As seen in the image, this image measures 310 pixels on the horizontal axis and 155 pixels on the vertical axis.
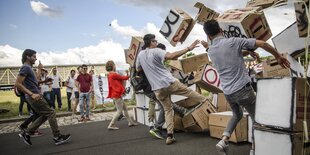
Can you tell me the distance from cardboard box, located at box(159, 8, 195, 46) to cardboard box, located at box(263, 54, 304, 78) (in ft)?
5.91

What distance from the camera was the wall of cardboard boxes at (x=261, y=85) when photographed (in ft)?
10.9

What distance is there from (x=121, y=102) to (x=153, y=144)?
8.16 ft

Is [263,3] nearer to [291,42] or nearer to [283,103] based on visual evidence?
[291,42]

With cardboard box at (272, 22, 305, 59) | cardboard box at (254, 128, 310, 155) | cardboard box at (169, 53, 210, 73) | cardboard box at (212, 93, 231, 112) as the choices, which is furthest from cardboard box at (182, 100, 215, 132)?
cardboard box at (254, 128, 310, 155)

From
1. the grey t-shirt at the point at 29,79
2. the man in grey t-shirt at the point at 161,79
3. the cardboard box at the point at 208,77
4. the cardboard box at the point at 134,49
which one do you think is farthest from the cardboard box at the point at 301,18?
the grey t-shirt at the point at 29,79

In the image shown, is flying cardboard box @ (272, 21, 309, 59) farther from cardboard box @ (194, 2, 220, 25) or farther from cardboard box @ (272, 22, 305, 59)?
cardboard box @ (194, 2, 220, 25)

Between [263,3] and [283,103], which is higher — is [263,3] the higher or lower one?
the higher one

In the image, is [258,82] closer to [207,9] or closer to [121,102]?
[207,9]

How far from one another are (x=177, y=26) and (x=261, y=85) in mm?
2757

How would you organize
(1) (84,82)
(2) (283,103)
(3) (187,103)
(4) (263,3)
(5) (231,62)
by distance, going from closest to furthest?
(2) (283,103) → (5) (231,62) → (4) (263,3) → (3) (187,103) → (1) (84,82)

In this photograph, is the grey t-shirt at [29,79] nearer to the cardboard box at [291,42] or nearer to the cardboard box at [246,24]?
the cardboard box at [246,24]

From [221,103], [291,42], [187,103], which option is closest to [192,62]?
[187,103]

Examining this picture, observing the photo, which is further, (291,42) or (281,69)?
(281,69)

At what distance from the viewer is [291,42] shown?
416 cm
